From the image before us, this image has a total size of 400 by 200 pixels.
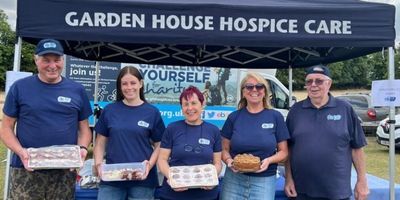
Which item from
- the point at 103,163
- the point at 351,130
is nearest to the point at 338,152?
the point at 351,130

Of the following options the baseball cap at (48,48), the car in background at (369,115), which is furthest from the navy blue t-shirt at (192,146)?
the car in background at (369,115)

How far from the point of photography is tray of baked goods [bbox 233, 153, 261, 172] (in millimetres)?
3111

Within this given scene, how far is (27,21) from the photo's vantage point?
3.47 meters

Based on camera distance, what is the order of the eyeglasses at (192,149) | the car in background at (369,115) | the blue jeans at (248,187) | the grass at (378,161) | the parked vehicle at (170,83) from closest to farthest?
1. the eyeglasses at (192,149)
2. the blue jeans at (248,187)
3. the grass at (378,161)
4. the parked vehicle at (170,83)
5. the car in background at (369,115)

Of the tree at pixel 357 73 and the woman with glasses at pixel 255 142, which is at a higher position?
the tree at pixel 357 73

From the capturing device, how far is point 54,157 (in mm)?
3115

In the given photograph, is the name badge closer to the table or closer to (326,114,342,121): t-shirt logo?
the table

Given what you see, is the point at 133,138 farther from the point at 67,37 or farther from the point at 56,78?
the point at 67,37

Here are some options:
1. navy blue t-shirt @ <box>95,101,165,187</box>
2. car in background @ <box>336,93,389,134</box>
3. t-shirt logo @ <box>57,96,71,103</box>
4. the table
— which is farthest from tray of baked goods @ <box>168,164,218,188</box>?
car in background @ <box>336,93,389,134</box>

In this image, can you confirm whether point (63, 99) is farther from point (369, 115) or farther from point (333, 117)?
point (369, 115)

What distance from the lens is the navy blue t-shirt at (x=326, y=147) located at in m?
3.36

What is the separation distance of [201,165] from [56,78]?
3.89 ft

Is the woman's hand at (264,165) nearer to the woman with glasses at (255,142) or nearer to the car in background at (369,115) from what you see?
the woman with glasses at (255,142)

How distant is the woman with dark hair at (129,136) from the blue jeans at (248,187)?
56 cm
